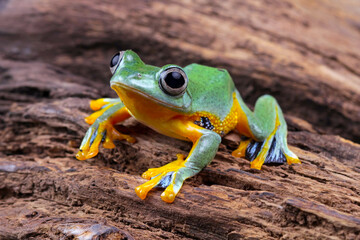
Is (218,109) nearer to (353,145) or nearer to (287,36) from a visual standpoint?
(353,145)

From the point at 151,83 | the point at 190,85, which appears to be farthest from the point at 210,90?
the point at 151,83

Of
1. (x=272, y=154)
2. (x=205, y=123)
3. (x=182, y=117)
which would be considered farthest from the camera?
(x=272, y=154)

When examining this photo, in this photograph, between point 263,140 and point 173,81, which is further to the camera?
point 263,140

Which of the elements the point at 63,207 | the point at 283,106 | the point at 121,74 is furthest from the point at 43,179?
the point at 283,106

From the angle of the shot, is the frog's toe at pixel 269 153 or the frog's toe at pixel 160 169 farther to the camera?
the frog's toe at pixel 269 153

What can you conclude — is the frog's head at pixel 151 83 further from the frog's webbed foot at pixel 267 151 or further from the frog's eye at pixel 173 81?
the frog's webbed foot at pixel 267 151

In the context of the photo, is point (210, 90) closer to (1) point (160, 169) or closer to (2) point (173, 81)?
(2) point (173, 81)

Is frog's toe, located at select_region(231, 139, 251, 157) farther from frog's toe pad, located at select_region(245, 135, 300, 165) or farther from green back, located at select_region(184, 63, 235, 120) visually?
green back, located at select_region(184, 63, 235, 120)

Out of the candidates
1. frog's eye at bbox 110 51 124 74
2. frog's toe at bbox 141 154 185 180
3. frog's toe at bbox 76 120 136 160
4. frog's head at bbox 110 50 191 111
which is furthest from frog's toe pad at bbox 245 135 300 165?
frog's eye at bbox 110 51 124 74

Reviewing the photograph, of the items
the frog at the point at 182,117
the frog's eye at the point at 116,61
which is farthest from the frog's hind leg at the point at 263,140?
the frog's eye at the point at 116,61
